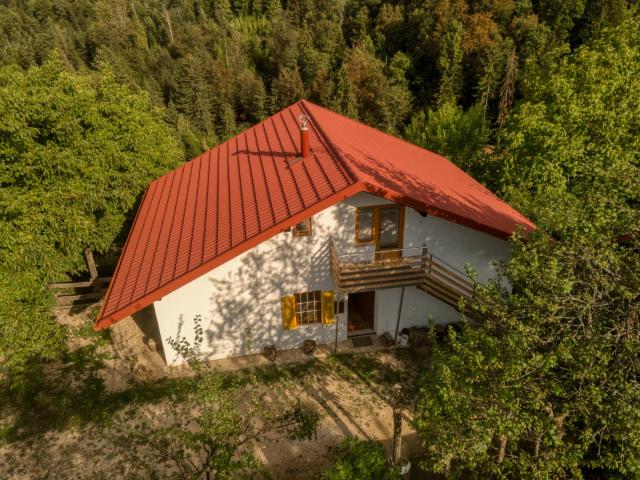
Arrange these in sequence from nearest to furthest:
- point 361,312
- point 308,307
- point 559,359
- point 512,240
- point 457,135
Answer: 1. point 559,359
2. point 512,240
3. point 308,307
4. point 361,312
5. point 457,135

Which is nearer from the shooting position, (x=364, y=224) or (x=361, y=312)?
(x=364, y=224)

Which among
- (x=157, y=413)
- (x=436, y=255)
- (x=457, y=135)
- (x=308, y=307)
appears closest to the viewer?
(x=157, y=413)

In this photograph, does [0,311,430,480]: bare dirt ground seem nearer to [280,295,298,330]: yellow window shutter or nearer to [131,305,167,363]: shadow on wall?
[131,305,167,363]: shadow on wall

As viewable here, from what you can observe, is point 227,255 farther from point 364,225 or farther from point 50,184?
point 50,184

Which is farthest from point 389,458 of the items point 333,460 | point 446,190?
point 446,190

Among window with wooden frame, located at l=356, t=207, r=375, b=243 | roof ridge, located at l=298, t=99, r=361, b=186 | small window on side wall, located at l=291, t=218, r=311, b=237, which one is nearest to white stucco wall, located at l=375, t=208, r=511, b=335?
window with wooden frame, located at l=356, t=207, r=375, b=243

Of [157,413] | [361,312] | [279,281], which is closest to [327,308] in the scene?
[279,281]
